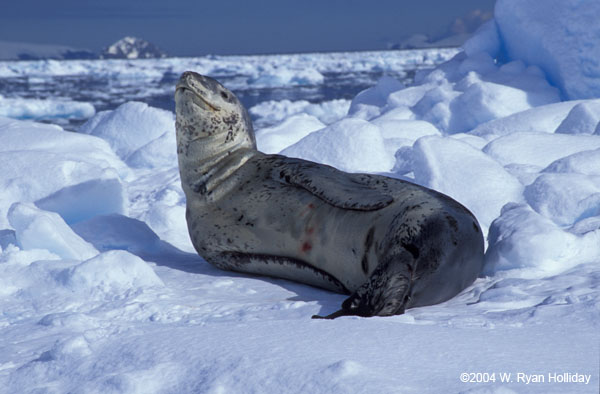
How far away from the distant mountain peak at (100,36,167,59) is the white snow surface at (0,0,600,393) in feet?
348

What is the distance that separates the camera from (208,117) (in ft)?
10.2

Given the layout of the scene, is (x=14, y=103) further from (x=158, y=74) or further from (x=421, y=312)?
(x=158, y=74)

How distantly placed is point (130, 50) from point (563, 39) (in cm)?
11322

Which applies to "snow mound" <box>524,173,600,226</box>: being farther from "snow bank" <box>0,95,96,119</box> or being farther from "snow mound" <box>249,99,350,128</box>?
"snow bank" <box>0,95,96,119</box>

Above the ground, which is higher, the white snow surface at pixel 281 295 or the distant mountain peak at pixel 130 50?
the distant mountain peak at pixel 130 50

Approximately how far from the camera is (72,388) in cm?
141

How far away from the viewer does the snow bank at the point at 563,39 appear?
279 inches

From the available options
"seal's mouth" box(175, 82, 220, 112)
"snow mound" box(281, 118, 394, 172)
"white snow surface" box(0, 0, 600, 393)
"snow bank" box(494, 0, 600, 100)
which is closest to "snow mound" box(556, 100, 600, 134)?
"white snow surface" box(0, 0, 600, 393)

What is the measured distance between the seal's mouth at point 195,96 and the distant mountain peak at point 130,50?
106998mm

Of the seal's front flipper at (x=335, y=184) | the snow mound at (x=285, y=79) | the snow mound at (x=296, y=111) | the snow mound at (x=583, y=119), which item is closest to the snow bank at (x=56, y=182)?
the seal's front flipper at (x=335, y=184)

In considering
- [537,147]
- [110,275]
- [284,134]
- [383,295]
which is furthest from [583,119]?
[110,275]

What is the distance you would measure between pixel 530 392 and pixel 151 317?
116 centimetres

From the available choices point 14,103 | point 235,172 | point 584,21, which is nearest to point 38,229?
point 235,172

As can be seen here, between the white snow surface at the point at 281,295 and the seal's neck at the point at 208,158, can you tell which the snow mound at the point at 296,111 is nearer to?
the white snow surface at the point at 281,295
